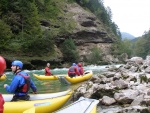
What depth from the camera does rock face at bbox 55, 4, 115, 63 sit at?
59625mm

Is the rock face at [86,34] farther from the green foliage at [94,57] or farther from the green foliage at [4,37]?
the green foliage at [4,37]

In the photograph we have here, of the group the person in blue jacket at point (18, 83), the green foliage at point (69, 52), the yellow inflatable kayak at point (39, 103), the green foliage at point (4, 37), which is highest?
the green foliage at point (4, 37)

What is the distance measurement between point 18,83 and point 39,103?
920 millimetres

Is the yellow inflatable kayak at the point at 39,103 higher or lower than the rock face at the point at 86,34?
lower

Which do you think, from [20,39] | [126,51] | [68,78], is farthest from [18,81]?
[126,51]

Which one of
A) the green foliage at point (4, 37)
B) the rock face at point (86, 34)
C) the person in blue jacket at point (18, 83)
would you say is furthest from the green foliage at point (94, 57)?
the person in blue jacket at point (18, 83)

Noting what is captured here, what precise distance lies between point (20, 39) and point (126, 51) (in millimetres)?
42910

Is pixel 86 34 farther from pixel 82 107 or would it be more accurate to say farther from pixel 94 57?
pixel 82 107

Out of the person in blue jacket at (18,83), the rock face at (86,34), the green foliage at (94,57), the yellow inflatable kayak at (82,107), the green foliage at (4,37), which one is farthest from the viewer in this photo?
the rock face at (86,34)

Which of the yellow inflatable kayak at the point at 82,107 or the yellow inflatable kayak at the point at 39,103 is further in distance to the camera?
the yellow inflatable kayak at the point at 39,103

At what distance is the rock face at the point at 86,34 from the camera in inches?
2347

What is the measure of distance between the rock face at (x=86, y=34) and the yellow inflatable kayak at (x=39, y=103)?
47.6 m

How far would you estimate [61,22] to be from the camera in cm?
5691

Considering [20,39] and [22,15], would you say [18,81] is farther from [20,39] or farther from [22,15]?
[22,15]
